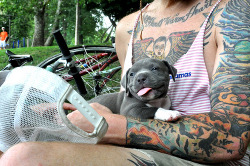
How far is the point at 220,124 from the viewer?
5.00 feet

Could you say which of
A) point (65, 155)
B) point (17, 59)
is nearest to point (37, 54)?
point (17, 59)

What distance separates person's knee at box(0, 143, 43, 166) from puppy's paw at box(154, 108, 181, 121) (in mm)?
880

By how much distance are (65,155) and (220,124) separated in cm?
90

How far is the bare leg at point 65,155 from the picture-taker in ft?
3.36

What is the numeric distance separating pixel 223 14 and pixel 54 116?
4.69ft

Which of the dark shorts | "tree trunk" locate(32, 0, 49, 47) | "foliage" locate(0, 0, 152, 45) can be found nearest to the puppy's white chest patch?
the dark shorts

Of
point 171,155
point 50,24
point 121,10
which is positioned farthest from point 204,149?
point 50,24

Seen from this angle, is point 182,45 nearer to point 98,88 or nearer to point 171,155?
point 171,155

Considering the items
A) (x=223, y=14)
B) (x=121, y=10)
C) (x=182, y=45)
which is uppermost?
(x=121, y=10)

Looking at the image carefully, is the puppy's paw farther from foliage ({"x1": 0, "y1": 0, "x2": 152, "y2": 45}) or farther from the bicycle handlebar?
foliage ({"x1": 0, "y1": 0, "x2": 152, "y2": 45})

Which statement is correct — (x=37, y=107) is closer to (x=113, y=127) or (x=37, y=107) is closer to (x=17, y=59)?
(x=113, y=127)

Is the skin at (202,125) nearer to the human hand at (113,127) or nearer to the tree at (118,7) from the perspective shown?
the human hand at (113,127)

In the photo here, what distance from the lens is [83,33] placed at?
761 inches

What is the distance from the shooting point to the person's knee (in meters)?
1.01
